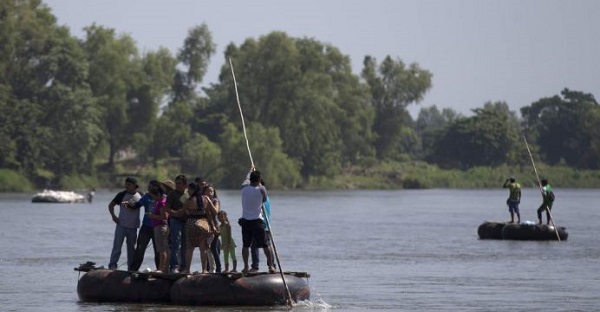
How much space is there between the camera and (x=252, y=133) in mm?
119188

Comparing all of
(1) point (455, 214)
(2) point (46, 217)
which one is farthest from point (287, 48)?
(2) point (46, 217)

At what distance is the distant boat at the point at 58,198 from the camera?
89.4 metres

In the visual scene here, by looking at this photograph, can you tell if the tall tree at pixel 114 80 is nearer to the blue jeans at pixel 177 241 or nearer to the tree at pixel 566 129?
the tree at pixel 566 129

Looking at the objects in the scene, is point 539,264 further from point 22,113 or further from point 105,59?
point 105,59

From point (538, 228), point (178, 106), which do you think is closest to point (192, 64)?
point (178, 106)

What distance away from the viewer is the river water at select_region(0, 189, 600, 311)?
27.3 m

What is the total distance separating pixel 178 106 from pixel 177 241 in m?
102

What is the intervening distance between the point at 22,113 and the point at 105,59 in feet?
38.4

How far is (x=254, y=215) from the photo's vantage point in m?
25.5

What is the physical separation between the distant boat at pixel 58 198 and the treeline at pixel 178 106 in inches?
365

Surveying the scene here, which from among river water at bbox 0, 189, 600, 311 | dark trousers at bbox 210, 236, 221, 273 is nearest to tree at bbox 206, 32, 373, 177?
river water at bbox 0, 189, 600, 311

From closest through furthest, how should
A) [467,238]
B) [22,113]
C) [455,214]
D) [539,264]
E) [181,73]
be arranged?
[539,264] → [467,238] → [455,214] → [22,113] → [181,73]

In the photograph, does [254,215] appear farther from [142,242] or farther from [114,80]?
[114,80]

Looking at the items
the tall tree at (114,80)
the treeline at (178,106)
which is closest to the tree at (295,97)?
the treeline at (178,106)
